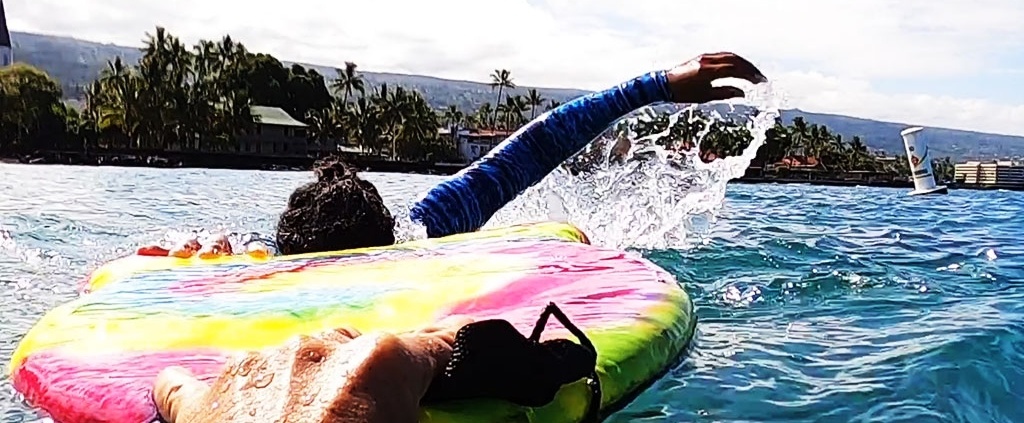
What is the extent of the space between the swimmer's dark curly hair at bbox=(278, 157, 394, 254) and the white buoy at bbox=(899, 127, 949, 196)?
2107 centimetres

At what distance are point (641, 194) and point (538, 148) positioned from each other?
2.49m

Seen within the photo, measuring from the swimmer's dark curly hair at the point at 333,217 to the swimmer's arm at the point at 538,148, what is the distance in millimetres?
1088

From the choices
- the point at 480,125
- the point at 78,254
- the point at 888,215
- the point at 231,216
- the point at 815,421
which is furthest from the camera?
the point at 480,125

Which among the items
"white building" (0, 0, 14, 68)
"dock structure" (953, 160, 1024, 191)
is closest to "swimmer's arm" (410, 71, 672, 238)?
"dock structure" (953, 160, 1024, 191)

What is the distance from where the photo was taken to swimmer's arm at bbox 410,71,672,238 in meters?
4.89

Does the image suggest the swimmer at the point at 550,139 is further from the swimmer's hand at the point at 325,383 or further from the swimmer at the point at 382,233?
the swimmer's hand at the point at 325,383

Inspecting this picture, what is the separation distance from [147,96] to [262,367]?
5641 centimetres

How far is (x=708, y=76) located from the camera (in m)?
5.06

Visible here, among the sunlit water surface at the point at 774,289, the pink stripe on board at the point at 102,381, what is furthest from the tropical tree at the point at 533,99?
the pink stripe on board at the point at 102,381

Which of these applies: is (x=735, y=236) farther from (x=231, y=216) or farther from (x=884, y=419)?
(x=231, y=216)

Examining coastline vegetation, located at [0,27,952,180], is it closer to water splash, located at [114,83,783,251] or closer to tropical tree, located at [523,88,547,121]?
tropical tree, located at [523,88,547,121]

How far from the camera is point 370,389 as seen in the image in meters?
1.54

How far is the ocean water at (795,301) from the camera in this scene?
9.71ft

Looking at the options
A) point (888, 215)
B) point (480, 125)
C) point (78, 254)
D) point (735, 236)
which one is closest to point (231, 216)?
point (78, 254)
